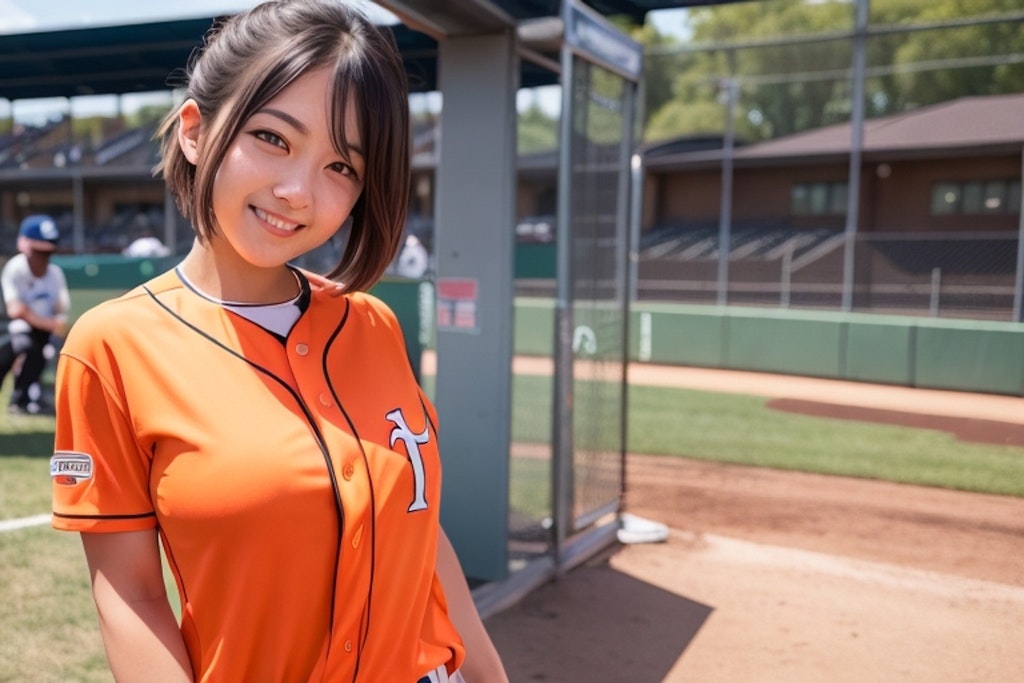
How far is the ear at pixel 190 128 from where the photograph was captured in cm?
112

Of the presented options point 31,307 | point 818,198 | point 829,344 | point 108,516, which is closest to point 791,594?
point 108,516

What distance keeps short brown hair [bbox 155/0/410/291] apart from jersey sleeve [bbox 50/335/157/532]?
235 millimetres

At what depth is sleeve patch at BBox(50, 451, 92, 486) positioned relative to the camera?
1.04 m

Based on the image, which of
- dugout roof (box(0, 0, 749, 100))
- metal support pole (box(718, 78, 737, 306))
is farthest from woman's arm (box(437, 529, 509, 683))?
metal support pole (box(718, 78, 737, 306))

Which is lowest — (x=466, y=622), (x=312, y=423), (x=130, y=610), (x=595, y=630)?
(x=595, y=630)

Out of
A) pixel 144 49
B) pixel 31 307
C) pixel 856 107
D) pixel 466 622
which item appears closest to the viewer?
pixel 466 622

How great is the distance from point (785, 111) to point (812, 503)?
45.2m

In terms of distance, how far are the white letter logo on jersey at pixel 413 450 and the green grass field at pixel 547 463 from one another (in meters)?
2.80

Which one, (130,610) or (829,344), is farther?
(829,344)

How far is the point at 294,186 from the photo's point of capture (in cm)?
107

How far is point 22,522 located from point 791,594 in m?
4.29

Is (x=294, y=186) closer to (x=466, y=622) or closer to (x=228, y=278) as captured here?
(x=228, y=278)

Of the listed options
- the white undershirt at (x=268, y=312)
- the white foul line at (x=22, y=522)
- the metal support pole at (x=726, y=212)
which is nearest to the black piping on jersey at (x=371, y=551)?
the white undershirt at (x=268, y=312)

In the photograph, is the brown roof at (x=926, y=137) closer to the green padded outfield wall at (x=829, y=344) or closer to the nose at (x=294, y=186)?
the green padded outfield wall at (x=829, y=344)
